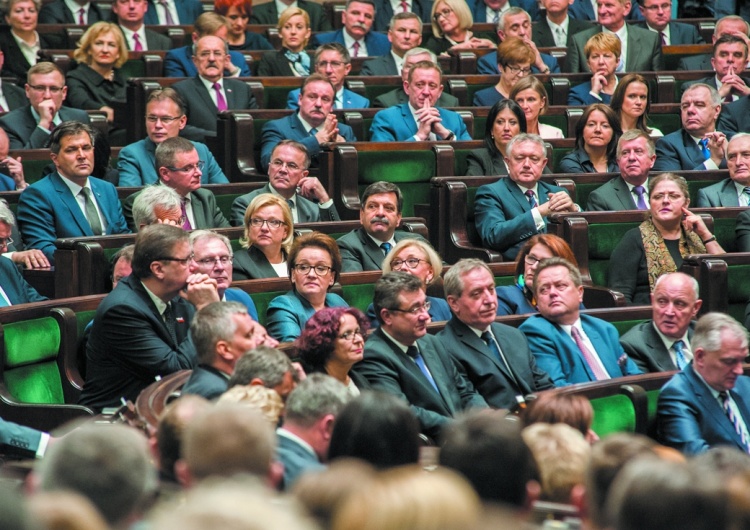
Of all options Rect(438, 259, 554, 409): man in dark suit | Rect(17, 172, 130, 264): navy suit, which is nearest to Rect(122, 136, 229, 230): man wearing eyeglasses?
Rect(17, 172, 130, 264): navy suit

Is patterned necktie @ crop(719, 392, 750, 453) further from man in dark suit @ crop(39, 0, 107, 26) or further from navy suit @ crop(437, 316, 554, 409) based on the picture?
man in dark suit @ crop(39, 0, 107, 26)

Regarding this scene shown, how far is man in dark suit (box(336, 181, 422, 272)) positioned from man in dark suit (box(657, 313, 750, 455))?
4.22 feet

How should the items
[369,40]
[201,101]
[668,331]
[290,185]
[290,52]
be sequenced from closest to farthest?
[668,331], [290,185], [201,101], [290,52], [369,40]

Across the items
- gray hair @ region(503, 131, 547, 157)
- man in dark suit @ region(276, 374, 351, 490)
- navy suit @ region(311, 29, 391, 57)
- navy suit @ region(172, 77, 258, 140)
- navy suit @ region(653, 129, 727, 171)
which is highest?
navy suit @ region(311, 29, 391, 57)

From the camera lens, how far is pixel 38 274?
410 centimetres

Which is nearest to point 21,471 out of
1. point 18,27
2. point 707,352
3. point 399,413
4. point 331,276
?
point 399,413

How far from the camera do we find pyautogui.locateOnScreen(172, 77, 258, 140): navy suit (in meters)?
5.59

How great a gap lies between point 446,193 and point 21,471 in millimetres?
2426

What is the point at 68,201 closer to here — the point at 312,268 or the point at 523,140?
the point at 312,268

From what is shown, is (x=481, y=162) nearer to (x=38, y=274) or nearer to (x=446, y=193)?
(x=446, y=193)

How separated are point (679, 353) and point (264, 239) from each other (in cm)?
136

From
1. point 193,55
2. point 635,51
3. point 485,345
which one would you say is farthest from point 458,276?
point 635,51

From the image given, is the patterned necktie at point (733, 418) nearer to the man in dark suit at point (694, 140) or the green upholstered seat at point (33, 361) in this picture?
the green upholstered seat at point (33, 361)

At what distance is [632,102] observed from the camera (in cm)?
545
